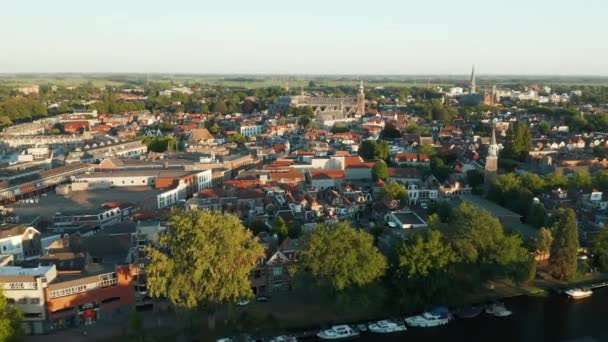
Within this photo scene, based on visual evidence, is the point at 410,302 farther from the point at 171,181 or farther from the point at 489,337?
the point at 171,181

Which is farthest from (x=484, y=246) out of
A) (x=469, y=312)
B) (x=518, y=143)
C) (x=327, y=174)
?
(x=518, y=143)

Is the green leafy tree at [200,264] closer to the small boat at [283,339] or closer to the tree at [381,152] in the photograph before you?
the small boat at [283,339]

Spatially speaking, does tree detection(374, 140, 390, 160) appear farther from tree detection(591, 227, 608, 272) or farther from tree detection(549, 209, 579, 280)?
tree detection(549, 209, 579, 280)

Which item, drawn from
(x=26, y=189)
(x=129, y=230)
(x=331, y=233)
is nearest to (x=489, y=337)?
(x=331, y=233)

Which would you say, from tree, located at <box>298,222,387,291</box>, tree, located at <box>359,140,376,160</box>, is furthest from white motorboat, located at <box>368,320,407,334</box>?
tree, located at <box>359,140,376,160</box>

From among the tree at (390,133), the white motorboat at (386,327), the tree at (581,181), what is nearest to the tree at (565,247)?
the white motorboat at (386,327)

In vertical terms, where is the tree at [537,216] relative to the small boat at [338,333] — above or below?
above
